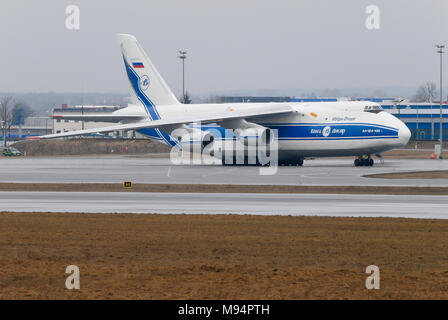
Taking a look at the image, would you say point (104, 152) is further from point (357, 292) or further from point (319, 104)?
point (357, 292)

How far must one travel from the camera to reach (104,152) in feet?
293

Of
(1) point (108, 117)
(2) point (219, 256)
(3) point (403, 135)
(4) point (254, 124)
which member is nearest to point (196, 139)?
(4) point (254, 124)

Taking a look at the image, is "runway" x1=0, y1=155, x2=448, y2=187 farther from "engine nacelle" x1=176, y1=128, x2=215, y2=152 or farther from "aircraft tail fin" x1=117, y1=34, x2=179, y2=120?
"aircraft tail fin" x1=117, y1=34, x2=179, y2=120

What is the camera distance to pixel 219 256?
17.4 m

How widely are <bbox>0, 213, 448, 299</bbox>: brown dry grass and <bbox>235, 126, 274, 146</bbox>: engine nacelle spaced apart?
27879 mm

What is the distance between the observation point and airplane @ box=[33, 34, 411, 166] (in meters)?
50.9

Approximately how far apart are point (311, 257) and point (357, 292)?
350 centimetres

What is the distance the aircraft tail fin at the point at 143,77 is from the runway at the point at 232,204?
79.6 ft

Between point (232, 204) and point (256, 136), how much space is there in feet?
77.5

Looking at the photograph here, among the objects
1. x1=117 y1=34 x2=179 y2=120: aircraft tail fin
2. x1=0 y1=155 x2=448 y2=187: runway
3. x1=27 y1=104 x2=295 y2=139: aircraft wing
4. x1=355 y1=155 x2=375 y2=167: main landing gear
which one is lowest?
x1=0 y1=155 x2=448 y2=187: runway

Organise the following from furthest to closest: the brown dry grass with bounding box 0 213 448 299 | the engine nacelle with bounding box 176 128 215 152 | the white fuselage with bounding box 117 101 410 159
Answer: the engine nacelle with bounding box 176 128 215 152 < the white fuselage with bounding box 117 101 410 159 < the brown dry grass with bounding box 0 213 448 299
